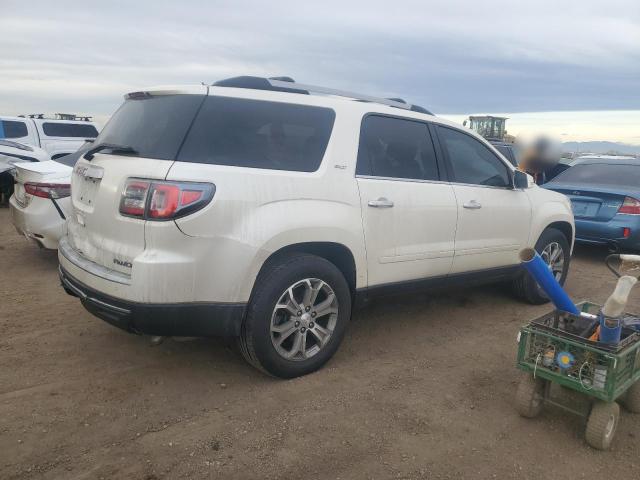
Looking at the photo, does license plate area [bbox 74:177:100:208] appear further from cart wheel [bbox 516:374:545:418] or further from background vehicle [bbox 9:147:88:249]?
cart wheel [bbox 516:374:545:418]

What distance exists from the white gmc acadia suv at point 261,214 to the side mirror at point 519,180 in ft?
2.65

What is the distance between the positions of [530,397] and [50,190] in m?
5.12

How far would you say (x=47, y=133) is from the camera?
14891 millimetres

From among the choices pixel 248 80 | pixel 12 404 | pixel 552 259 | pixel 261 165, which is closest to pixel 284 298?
pixel 261 165

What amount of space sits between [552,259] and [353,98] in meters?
Answer: 2.95

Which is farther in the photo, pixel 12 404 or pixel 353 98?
pixel 353 98

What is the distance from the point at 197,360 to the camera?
3824mm

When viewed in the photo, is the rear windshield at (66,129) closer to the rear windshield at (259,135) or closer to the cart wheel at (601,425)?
the rear windshield at (259,135)

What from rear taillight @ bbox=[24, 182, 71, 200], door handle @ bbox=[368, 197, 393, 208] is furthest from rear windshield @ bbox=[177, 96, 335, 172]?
rear taillight @ bbox=[24, 182, 71, 200]

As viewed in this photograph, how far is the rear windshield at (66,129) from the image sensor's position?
14953mm

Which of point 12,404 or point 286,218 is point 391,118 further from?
point 12,404

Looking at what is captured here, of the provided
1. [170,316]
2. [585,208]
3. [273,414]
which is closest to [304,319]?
[273,414]

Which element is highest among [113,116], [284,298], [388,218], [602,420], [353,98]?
[353,98]

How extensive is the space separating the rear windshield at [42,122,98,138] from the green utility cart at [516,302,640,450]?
14.8 m
